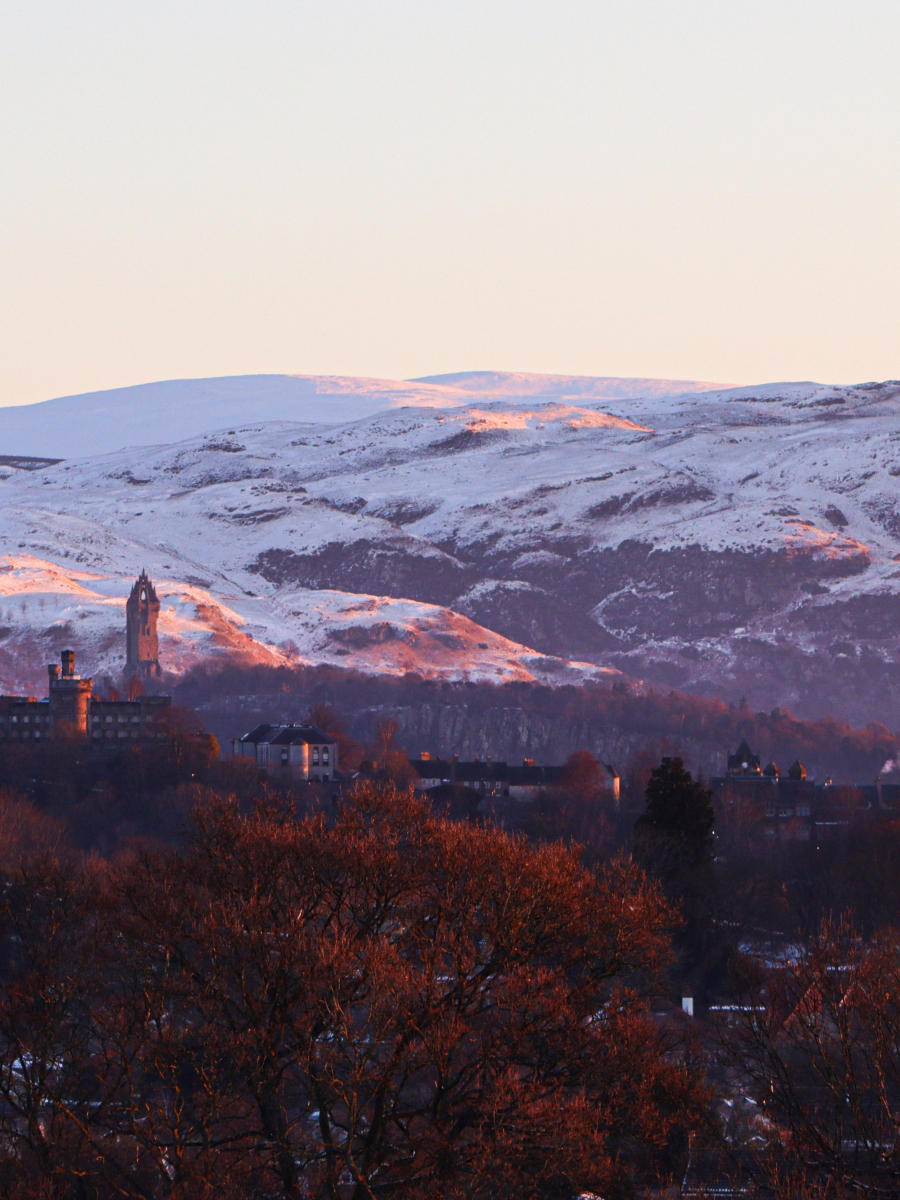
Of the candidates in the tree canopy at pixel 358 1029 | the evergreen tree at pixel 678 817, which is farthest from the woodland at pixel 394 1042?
the evergreen tree at pixel 678 817

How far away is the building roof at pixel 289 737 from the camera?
179000mm

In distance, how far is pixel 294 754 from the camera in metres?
176

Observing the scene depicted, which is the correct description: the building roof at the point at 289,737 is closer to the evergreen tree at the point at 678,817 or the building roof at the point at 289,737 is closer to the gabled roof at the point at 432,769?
the gabled roof at the point at 432,769

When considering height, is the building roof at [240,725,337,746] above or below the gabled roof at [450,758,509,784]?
above

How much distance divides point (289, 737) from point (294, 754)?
125 inches

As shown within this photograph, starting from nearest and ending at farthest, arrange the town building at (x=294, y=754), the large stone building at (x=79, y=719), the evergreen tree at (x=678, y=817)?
the evergreen tree at (x=678, y=817)
the town building at (x=294, y=754)
the large stone building at (x=79, y=719)

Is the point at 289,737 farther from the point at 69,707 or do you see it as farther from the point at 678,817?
the point at 678,817

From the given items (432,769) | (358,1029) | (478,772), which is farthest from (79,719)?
(358,1029)

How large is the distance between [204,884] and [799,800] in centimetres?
14060

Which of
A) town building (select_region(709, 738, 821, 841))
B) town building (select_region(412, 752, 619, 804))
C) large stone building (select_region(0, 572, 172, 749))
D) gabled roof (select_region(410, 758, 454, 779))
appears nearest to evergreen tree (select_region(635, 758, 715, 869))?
town building (select_region(709, 738, 821, 841))

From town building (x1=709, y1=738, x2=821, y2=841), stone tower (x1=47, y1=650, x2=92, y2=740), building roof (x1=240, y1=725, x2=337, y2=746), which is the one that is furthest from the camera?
building roof (x1=240, y1=725, x2=337, y2=746)

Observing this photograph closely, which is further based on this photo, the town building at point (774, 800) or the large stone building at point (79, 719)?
the large stone building at point (79, 719)

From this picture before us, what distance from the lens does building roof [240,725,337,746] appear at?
179 m

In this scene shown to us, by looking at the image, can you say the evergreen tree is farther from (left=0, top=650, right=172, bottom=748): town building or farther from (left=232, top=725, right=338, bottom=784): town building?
(left=0, top=650, right=172, bottom=748): town building
